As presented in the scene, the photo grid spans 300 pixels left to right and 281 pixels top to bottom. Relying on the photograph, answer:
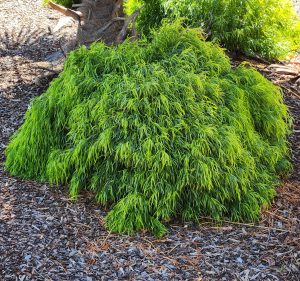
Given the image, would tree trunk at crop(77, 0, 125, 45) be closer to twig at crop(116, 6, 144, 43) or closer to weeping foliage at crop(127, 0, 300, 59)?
twig at crop(116, 6, 144, 43)

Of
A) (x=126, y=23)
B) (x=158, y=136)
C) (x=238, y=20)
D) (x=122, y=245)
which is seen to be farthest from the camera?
(x=238, y=20)

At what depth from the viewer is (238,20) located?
6.53 meters

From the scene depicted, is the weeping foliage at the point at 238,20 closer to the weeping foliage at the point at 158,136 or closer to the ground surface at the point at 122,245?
the weeping foliage at the point at 158,136

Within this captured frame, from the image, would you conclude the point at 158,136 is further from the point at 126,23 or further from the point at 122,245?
the point at 126,23

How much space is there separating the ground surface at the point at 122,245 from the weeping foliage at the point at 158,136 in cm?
13

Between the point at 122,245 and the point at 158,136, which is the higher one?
the point at 158,136

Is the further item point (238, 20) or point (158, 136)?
point (238, 20)

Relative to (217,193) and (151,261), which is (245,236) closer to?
(217,193)

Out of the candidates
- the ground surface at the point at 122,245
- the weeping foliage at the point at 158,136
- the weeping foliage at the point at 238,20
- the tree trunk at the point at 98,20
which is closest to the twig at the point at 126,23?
the tree trunk at the point at 98,20

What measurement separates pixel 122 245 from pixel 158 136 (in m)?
0.83

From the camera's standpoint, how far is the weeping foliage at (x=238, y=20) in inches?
257

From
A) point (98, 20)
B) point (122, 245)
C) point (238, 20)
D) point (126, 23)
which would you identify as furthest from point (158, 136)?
point (238, 20)

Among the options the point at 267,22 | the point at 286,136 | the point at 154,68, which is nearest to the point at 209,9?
the point at 267,22

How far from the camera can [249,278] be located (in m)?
3.47
